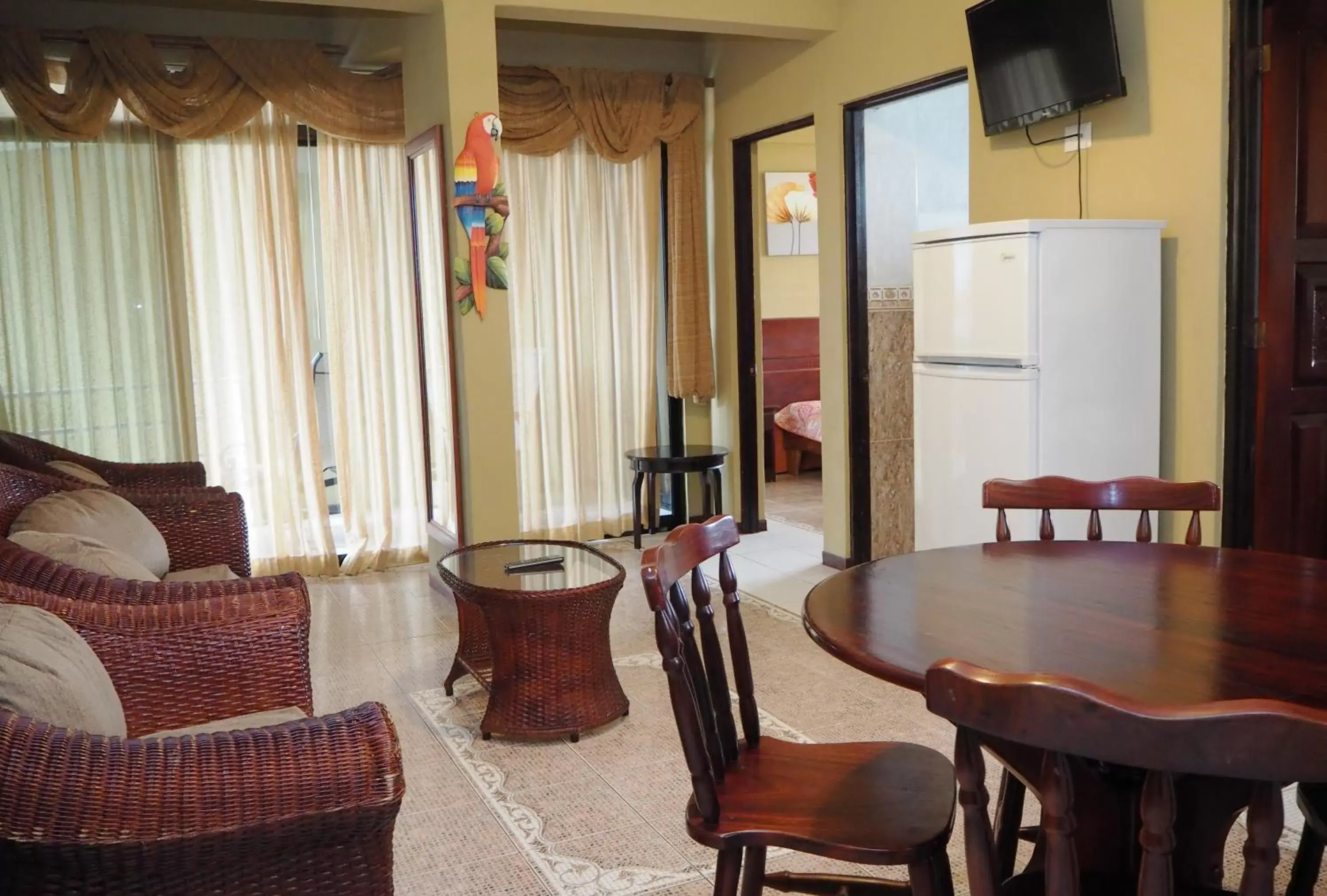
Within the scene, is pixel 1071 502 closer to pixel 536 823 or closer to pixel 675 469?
pixel 536 823

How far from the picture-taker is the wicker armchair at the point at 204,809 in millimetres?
1468

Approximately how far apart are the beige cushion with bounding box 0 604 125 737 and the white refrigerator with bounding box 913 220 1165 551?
2.67m

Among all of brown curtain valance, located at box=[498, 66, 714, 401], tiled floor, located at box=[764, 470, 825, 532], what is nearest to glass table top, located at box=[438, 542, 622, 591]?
brown curtain valance, located at box=[498, 66, 714, 401]

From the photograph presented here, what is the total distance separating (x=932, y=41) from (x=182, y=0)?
10.7 ft

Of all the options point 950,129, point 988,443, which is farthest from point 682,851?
point 950,129

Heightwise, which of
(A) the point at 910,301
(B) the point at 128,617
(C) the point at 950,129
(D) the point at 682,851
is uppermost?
(C) the point at 950,129

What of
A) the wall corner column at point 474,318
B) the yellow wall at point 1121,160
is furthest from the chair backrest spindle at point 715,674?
the wall corner column at point 474,318

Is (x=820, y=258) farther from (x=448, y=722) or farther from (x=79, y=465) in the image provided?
(x=79, y=465)

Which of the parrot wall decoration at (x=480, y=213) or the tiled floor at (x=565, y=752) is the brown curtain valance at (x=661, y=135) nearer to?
the parrot wall decoration at (x=480, y=213)

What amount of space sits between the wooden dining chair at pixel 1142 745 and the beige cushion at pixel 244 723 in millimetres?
1315

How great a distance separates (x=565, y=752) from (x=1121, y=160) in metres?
2.60

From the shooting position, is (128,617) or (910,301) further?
(910,301)

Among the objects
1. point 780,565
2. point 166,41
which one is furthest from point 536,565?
point 166,41

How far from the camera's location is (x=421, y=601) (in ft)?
16.5
